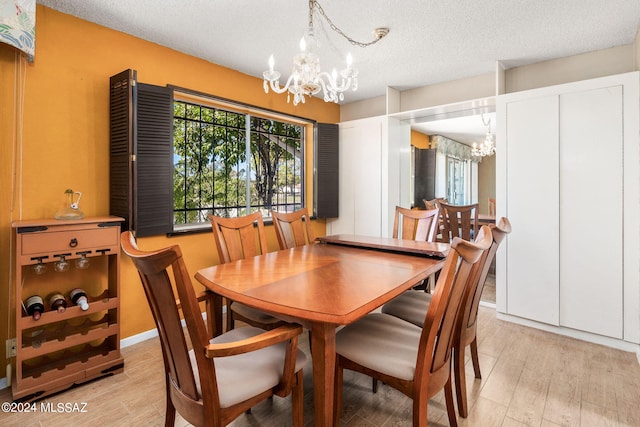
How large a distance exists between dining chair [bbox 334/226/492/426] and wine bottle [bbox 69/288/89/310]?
5.62 feet

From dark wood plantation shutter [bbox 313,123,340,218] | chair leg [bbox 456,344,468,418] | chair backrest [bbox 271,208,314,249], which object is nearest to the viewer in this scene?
→ chair leg [bbox 456,344,468,418]

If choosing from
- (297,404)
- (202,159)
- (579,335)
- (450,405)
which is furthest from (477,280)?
(202,159)

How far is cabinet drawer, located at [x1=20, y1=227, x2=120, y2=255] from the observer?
1.92 m

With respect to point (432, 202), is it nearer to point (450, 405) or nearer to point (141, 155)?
point (450, 405)

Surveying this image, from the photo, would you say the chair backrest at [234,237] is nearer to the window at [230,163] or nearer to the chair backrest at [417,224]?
the window at [230,163]

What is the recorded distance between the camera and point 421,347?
1.30 metres

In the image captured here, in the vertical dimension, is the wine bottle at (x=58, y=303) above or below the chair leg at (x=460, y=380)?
above

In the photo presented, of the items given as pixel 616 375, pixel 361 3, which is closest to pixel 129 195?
pixel 361 3

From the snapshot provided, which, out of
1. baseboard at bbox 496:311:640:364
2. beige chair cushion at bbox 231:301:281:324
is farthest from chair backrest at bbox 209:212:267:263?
baseboard at bbox 496:311:640:364

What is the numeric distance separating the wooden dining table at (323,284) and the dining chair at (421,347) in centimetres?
24

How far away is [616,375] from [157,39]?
429cm

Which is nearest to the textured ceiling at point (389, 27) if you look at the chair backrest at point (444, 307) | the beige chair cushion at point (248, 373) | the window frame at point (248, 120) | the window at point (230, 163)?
the window frame at point (248, 120)

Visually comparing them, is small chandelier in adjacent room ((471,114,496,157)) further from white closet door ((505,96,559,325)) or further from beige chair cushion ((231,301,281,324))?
beige chair cushion ((231,301,281,324))

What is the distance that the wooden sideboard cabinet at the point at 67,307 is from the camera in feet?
6.30
